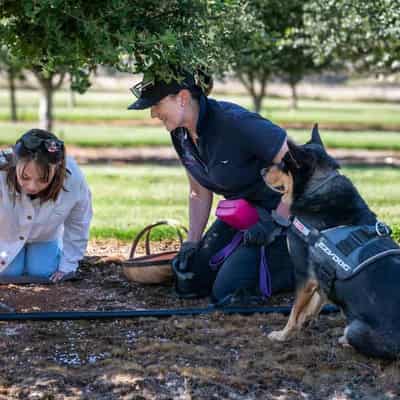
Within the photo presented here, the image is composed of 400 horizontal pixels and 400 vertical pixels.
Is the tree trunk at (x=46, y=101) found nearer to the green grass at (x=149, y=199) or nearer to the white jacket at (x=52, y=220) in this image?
the green grass at (x=149, y=199)

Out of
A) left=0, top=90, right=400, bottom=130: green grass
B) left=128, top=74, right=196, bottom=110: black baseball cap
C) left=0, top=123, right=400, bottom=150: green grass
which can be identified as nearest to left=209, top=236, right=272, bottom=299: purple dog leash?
left=128, top=74, right=196, bottom=110: black baseball cap

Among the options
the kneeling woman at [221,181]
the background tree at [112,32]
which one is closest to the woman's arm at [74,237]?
the kneeling woman at [221,181]

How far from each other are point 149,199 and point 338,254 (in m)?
7.34

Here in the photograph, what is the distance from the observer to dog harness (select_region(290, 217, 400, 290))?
479 centimetres

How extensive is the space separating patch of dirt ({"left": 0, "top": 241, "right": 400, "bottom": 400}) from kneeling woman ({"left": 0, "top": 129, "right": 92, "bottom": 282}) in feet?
1.62

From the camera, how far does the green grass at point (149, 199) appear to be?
360 inches

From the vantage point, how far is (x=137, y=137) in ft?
91.9

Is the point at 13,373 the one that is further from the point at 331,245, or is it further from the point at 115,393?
the point at 331,245

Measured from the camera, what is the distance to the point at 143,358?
4977 mm

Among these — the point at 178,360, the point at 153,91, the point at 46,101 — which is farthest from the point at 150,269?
the point at 46,101

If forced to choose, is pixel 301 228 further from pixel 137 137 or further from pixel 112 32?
pixel 137 137

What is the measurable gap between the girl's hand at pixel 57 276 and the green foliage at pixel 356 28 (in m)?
4.68

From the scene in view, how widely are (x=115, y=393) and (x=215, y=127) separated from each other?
214 centimetres

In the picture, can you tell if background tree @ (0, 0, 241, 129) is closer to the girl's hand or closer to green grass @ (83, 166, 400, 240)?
the girl's hand
